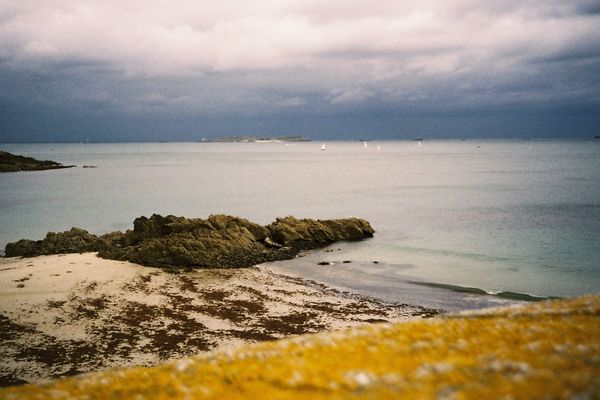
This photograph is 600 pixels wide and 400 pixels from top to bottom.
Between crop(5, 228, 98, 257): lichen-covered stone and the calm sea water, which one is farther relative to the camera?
crop(5, 228, 98, 257): lichen-covered stone

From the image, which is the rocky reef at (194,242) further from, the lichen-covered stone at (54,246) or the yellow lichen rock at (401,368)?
the yellow lichen rock at (401,368)

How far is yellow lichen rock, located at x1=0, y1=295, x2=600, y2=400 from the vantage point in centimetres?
599

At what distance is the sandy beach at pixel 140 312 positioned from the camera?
69.6ft

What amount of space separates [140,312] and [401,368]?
24129mm

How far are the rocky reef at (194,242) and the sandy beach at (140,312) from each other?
2.18 meters

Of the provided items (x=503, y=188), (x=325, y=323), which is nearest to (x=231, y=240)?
(x=325, y=323)

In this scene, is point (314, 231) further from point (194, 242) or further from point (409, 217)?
point (409, 217)

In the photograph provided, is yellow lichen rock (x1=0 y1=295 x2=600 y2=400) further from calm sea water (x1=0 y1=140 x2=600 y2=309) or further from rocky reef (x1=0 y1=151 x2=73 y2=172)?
rocky reef (x1=0 y1=151 x2=73 y2=172)

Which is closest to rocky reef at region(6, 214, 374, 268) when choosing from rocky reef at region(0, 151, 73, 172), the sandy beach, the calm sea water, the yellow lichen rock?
the sandy beach

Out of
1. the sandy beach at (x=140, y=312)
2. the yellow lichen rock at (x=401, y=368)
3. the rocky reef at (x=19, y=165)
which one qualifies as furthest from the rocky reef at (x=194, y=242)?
the rocky reef at (x=19, y=165)

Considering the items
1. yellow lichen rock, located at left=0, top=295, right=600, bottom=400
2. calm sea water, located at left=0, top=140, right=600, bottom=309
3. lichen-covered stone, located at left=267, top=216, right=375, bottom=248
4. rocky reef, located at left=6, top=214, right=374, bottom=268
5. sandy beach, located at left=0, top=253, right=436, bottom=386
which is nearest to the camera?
yellow lichen rock, located at left=0, top=295, right=600, bottom=400

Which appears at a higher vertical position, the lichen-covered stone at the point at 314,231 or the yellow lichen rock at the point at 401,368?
the yellow lichen rock at the point at 401,368

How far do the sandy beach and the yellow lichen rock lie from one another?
13.1 meters

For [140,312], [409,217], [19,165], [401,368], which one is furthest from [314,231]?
[19,165]
